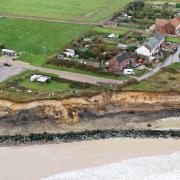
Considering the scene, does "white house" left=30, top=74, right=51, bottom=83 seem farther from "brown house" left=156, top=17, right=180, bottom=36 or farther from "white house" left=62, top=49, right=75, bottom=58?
"brown house" left=156, top=17, right=180, bottom=36

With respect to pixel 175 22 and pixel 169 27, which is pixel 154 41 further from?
pixel 175 22

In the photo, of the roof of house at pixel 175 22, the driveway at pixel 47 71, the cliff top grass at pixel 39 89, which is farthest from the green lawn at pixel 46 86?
the roof of house at pixel 175 22

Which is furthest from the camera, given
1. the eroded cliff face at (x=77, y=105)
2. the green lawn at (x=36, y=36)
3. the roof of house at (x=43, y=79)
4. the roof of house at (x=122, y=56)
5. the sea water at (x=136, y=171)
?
the green lawn at (x=36, y=36)

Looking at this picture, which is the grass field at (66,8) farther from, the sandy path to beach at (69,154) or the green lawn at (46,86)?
the sandy path to beach at (69,154)

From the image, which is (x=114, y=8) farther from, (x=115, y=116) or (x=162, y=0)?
(x=115, y=116)

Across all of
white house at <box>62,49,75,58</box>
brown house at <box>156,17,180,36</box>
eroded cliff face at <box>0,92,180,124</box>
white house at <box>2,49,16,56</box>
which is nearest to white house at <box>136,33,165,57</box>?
brown house at <box>156,17,180,36</box>

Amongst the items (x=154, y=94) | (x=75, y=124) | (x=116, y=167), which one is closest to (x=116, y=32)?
(x=154, y=94)

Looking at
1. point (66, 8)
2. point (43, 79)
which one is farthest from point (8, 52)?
point (66, 8)

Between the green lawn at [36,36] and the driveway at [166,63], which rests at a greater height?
the green lawn at [36,36]
